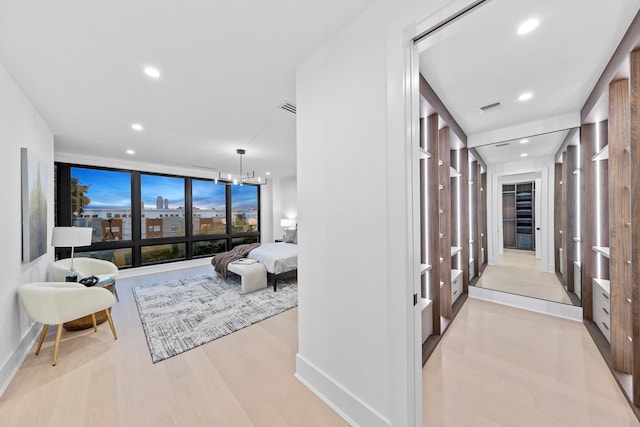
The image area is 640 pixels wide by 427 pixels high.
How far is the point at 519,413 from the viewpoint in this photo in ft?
4.94

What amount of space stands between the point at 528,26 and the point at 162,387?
3690 millimetres

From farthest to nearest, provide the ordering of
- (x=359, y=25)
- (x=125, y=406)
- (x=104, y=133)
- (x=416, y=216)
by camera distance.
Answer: (x=104, y=133) → (x=125, y=406) → (x=359, y=25) → (x=416, y=216)

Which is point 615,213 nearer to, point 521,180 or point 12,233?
point 521,180

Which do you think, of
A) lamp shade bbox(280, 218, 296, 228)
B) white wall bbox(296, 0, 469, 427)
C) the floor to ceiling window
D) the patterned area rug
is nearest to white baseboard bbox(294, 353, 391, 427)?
white wall bbox(296, 0, 469, 427)

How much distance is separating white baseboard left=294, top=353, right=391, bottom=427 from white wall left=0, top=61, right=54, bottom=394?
2366 mm

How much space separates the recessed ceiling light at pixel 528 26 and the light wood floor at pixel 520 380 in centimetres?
254

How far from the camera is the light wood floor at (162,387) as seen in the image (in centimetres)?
152

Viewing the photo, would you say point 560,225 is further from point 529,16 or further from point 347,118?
point 347,118

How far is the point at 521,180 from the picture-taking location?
3.51 meters

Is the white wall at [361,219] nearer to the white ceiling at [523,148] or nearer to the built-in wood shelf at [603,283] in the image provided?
the built-in wood shelf at [603,283]

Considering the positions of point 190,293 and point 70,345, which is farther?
point 190,293

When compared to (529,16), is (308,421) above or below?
below

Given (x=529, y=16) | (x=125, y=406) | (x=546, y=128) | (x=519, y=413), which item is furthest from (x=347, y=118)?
(x=546, y=128)

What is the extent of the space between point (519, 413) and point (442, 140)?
2.57 meters
